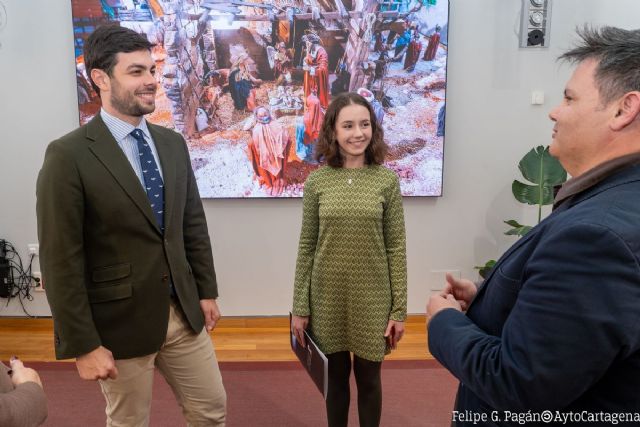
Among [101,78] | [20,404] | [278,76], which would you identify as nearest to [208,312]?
[20,404]

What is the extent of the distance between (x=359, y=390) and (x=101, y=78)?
1596mm

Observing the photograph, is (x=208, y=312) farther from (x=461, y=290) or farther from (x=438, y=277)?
(x=438, y=277)

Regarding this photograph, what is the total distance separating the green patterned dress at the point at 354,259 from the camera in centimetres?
200

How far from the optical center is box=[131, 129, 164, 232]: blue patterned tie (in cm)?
174

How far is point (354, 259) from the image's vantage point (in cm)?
201

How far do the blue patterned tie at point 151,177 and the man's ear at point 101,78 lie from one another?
17 cm

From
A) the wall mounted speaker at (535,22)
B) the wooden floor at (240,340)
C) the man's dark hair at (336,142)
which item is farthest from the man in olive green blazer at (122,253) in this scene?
the wall mounted speaker at (535,22)

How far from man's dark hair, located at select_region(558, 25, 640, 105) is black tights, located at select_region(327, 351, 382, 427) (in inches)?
57.4

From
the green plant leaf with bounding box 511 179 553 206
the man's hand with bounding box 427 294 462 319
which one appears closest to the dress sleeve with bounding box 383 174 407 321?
the man's hand with bounding box 427 294 462 319

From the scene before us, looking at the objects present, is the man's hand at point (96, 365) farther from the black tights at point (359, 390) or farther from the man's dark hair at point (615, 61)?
the man's dark hair at point (615, 61)

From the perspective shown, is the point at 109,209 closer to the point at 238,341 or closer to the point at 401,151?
the point at 238,341

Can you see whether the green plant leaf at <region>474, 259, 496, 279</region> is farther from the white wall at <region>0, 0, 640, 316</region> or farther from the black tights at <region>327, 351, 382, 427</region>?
the black tights at <region>327, 351, 382, 427</region>

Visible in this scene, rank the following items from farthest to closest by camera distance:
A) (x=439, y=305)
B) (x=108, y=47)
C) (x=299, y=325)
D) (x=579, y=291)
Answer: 1. (x=299, y=325)
2. (x=108, y=47)
3. (x=439, y=305)
4. (x=579, y=291)

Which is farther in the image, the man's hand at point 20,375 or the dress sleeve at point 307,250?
the dress sleeve at point 307,250
